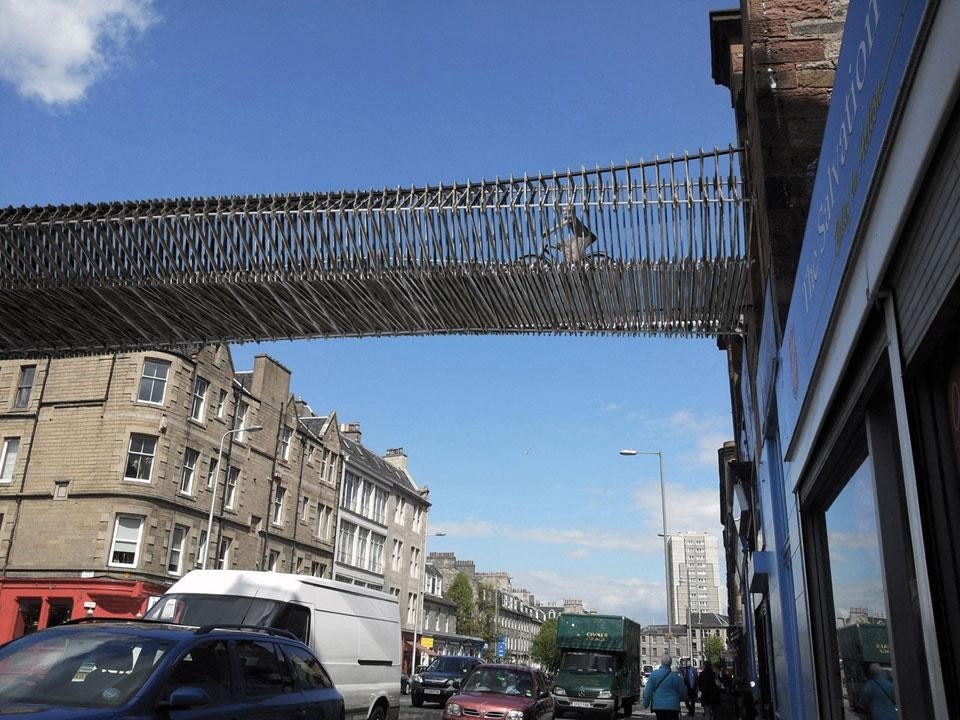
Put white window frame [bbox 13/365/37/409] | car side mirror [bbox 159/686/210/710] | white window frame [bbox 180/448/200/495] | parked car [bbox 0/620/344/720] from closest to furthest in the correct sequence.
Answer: parked car [bbox 0/620/344/720] < car side mirror [bbox 159/686/210/710] < white window frame [bbox 180/448/200/495] < white window frame [bbox 13/365/37/409]

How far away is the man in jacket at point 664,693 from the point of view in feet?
44.9

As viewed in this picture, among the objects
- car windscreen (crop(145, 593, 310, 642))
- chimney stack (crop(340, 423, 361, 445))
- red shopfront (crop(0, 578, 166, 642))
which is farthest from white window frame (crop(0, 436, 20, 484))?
chimney stack (crop(340, 423, 361, 445))

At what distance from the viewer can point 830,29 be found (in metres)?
8.95

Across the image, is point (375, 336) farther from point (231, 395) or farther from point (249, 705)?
point (231, 395)

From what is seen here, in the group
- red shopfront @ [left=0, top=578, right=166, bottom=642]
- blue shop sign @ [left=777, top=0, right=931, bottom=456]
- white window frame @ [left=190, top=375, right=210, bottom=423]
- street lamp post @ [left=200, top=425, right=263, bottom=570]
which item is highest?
white window frame @ [left=190, top=375, right=210, bottom=423]

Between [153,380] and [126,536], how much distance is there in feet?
21.7

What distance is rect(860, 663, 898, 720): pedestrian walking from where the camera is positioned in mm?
4020

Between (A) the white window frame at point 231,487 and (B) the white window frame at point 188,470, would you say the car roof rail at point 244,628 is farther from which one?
(A) the white window frame at point 231,487

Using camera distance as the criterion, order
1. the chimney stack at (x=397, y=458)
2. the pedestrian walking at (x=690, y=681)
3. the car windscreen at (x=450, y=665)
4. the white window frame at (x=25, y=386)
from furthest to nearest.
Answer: the chimney stack at (x=397, y=458), the white window frame at (x=25, y=386), the pedestrian walking at (x=690, y=681), the car windscreen at (x=450, y=665)

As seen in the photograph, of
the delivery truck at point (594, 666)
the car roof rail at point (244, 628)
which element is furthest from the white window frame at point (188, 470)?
the car roof rail at point (244, 628)

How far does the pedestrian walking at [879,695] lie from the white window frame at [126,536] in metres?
32.7

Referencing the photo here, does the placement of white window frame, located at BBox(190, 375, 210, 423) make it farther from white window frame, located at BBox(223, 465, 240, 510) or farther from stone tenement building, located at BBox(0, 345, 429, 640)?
white window frame, located at BBox(223, 465, 240, 510)

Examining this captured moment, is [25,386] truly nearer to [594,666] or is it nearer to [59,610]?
[59,610]

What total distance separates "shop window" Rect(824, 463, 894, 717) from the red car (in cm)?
994
